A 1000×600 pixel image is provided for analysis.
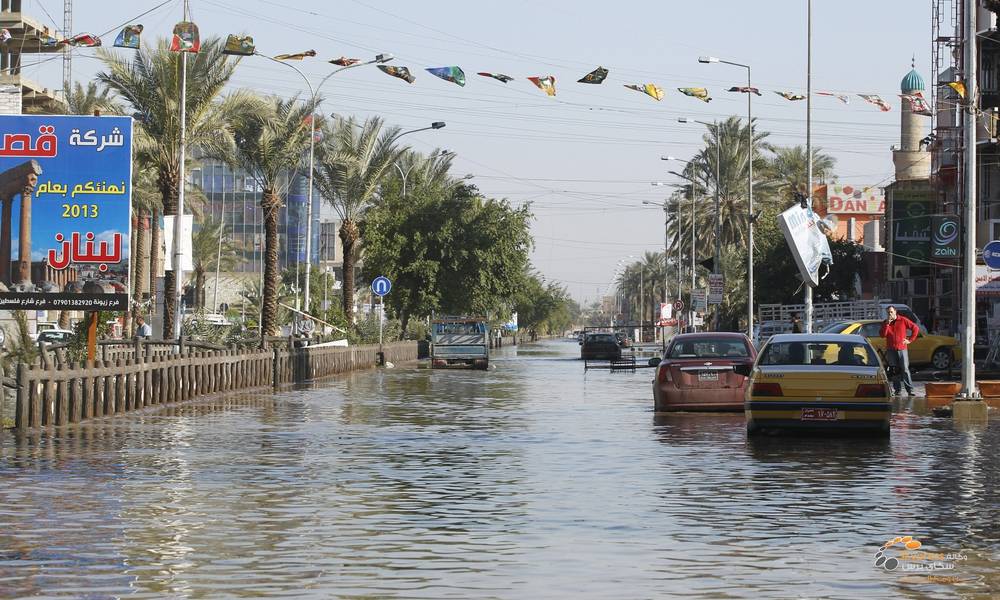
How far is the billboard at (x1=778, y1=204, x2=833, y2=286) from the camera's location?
41.8 m

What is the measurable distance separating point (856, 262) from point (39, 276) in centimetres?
6292

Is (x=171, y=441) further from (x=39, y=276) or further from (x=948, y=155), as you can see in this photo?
(x=948, y=155)

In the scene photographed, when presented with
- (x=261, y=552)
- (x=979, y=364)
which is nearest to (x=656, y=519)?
(x=261, y=552)

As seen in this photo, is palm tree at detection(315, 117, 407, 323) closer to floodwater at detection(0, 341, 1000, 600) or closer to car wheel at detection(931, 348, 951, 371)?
car wheel at detection(931, 348, 951, 371)

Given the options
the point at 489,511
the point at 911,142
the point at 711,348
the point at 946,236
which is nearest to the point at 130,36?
the point at 711,348

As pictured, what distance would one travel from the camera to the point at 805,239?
4278cm

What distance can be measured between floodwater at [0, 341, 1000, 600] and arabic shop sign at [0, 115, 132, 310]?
519 centimetres

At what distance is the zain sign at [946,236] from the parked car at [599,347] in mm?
18307

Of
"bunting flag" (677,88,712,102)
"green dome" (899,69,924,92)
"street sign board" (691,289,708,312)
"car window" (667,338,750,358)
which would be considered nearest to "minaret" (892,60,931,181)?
"green dome" (899,69,924,92)

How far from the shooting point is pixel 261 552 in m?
10.9

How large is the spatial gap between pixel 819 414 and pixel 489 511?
27.9 feet

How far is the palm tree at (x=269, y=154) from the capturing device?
5334cm

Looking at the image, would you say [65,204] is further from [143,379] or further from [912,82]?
[912,82]

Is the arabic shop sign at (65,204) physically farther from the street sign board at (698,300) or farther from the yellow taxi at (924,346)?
the street sign board at (698,300)
